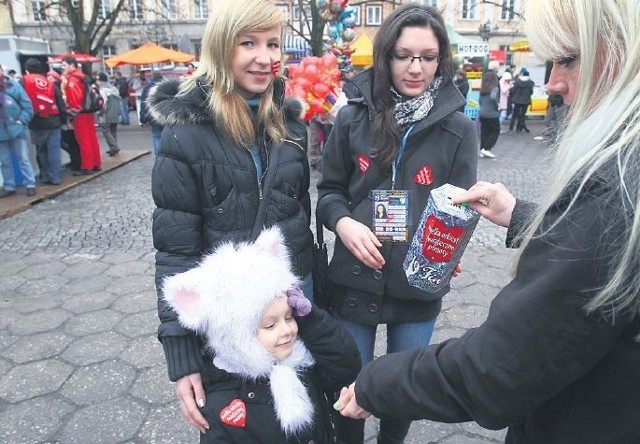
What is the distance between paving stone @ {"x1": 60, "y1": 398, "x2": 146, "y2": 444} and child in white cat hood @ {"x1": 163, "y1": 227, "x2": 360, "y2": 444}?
108 cm

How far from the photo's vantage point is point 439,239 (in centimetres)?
143

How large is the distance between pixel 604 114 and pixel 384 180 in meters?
1.02

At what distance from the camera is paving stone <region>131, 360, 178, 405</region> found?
104 inches

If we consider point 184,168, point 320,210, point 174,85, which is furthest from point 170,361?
point 174,85

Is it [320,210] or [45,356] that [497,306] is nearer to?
[320,210]

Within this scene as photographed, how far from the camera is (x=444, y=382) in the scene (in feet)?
3.12

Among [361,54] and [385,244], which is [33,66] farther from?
[385,244]

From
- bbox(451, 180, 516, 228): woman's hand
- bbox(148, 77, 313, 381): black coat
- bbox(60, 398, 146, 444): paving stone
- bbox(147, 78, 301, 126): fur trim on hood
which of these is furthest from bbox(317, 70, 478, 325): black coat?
bbox(60, 398, 146, 444): paving stone

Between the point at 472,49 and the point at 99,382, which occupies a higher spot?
the point at 472,49

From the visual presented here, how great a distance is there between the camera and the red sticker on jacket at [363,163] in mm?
1795

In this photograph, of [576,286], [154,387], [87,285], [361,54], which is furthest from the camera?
[361,54]

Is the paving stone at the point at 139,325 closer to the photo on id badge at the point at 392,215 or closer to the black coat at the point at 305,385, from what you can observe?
the black coat at the point at 305,385

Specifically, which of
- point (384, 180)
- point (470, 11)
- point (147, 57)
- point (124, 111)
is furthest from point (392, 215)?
point (470, 11)

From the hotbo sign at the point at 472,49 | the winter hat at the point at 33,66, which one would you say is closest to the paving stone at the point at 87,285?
the winter hat at the point at 33,66
